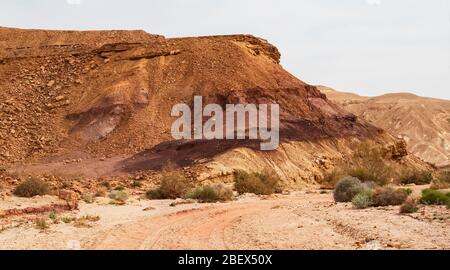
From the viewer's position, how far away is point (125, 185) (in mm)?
30984

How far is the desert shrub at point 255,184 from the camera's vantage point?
28.1 m

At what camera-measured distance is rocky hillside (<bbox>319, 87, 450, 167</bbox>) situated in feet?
252

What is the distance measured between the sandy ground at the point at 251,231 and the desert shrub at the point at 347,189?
2.24 metres

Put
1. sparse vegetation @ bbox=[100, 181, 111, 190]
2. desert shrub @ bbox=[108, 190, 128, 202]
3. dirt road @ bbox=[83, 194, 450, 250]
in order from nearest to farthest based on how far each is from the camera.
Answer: dirt road @ bbox=[83, 194, 450, 250] < desert shrub @ bbox=[108, 190, 128, 202] < sparse vegetation @ bbox=[100, 181, 111, 190]

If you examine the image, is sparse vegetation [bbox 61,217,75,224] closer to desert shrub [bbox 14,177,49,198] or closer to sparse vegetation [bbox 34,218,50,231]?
sparse vegetation [bbox 34,218,50,231]

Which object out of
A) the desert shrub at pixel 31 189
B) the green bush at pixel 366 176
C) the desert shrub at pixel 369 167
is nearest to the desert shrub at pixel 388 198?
the desert shrub at pixel 31 189

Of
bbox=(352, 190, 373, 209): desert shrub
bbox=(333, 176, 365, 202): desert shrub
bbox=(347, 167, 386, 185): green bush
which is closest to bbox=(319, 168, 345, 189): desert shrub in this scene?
bbox=(347, 167, 386, 185): green bush

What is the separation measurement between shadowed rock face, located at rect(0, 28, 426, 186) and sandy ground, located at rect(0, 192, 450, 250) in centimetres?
1779

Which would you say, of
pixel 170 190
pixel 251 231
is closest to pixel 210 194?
pixel 170 190

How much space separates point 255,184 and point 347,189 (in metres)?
9.16

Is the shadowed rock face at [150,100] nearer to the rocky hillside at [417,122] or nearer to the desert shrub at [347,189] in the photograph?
the desert shrub at [347,189]

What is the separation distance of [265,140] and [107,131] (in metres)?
12.0

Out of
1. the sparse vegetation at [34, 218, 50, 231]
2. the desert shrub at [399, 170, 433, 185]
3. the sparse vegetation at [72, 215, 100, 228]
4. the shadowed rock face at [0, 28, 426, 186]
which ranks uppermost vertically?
the shadowed rock face at [0, 28, 426, 186]

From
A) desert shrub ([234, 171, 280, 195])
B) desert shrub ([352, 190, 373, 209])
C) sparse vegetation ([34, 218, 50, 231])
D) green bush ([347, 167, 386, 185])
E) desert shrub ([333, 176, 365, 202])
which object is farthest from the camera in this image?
green bush ([347, 167, 386, 185])
